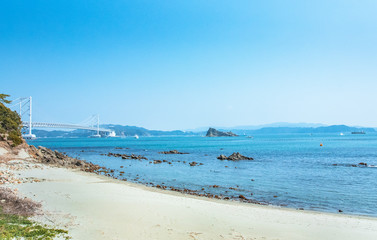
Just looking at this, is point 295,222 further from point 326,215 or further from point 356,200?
point 356,200

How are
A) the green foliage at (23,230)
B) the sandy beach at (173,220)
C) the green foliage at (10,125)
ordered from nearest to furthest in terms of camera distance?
1. the green foliage at (23,230)
2. the sandy beach at (173,220)
3. the green foliage at (10,125)

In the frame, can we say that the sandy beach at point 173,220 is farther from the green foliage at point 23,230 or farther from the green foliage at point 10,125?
the green foliage at point 10,125

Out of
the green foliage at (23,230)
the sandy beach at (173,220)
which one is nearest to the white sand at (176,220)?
the sandy beach at (173,220)

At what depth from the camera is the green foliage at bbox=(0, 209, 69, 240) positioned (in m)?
6.46

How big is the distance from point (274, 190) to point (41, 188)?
13618 millimetres

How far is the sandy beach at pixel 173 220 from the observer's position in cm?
806

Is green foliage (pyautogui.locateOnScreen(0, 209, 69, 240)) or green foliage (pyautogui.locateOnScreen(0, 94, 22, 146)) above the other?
green foliage (pyautogui.locateOnScreen(0, 94, 22, 146))

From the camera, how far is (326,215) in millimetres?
Answer: 11570

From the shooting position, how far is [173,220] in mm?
9398

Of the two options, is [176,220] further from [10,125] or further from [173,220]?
[10,125]

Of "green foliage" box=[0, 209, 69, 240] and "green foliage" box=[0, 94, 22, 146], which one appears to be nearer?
"green foliage" box=[0, 209, 69, 240]

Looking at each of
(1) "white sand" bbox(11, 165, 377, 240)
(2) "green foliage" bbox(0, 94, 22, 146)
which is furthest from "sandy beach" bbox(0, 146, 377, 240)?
(2) "green foliage" bbox(0, 94, 22, 146)

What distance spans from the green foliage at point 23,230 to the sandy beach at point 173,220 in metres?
0.51

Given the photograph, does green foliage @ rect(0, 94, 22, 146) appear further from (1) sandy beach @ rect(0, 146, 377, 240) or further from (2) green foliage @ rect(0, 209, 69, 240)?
(2) green foliage @ rect(0, 209, 69, 240)
